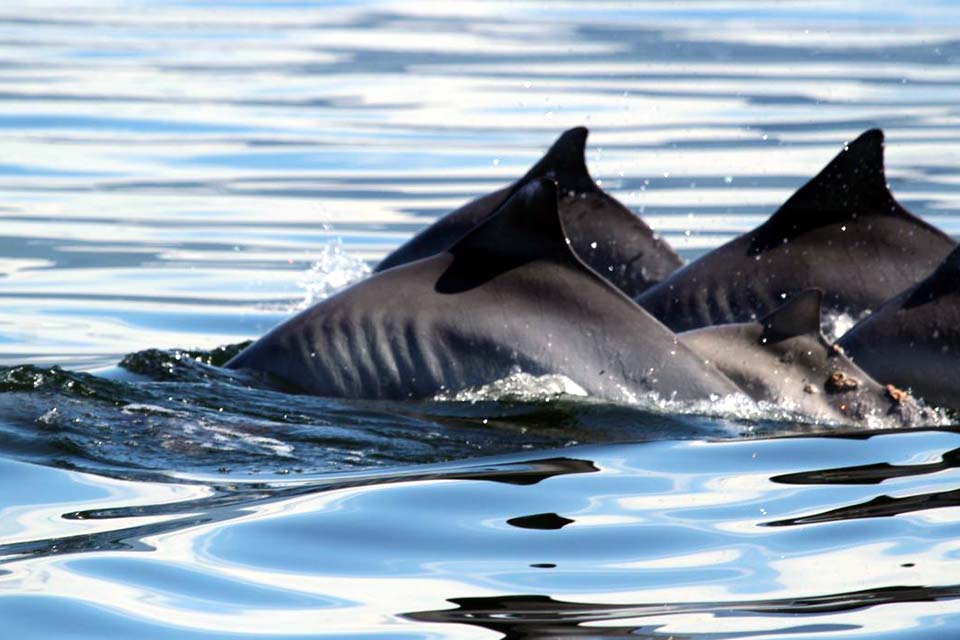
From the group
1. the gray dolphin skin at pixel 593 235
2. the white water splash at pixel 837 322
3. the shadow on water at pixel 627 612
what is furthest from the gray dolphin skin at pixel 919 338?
the shadow on water at pixel 627 612

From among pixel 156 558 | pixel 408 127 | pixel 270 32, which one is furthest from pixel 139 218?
pixel 270 32

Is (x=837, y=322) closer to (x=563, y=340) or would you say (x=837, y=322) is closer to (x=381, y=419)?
(x=563, y=340)

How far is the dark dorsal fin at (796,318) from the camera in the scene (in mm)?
8594

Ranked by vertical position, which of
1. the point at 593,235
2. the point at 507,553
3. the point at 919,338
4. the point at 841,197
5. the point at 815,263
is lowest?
the point at 507,553

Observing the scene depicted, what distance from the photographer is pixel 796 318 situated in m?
8.62

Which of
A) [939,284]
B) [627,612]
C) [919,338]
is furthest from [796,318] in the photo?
[627,612]

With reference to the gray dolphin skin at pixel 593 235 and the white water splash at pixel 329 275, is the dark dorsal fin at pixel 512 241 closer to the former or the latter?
the gray dolphin skin at pixel 593 235

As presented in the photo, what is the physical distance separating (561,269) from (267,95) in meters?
17.3

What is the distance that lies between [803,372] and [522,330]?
4.01ft

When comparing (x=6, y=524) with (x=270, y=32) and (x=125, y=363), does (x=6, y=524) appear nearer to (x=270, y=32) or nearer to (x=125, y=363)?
(x=125, y=363)

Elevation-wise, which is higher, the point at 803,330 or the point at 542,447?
the point at 803,330

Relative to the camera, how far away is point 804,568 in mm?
6004

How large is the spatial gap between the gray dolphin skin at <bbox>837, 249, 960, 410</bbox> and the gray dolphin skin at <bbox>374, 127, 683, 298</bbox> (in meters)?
2.02

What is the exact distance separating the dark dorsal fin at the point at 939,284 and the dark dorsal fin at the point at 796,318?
86 cm
